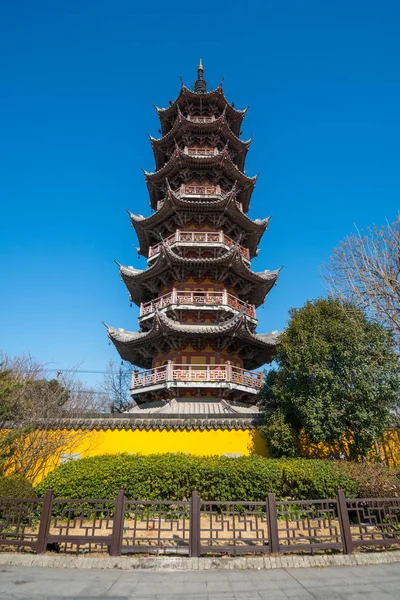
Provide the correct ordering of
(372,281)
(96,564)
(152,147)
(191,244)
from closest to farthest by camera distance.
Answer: (96,564)
(372,281)
(191,244)
(152,147)

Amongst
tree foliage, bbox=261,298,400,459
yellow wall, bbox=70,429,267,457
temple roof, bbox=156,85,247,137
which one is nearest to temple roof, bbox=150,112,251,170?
temple roof, bbox=156,85,247,137

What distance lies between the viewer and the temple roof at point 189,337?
14.4m

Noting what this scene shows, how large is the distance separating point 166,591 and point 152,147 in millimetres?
22127

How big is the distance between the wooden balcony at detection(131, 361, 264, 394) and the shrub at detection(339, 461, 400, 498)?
641 cm

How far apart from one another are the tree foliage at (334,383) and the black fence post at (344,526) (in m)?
3.59

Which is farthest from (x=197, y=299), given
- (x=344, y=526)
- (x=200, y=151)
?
(x=344, y=526)

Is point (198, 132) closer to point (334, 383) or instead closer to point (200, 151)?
point (200, 151)

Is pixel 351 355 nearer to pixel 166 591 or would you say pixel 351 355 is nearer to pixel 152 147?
pixel 166 591

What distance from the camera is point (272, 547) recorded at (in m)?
5.52

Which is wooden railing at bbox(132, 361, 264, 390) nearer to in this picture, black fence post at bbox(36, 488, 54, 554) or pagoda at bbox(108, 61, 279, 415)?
pagoda at bbox(108, 61, 279, 415)

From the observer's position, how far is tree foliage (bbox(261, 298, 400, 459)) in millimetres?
9422

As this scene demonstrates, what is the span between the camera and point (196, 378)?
46.3 feet

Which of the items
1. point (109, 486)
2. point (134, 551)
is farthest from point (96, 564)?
point (109, 486)

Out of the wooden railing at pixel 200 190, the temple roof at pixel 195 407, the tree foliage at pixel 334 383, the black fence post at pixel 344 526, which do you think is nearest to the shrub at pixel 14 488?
the black fence post at pixel 344 526
